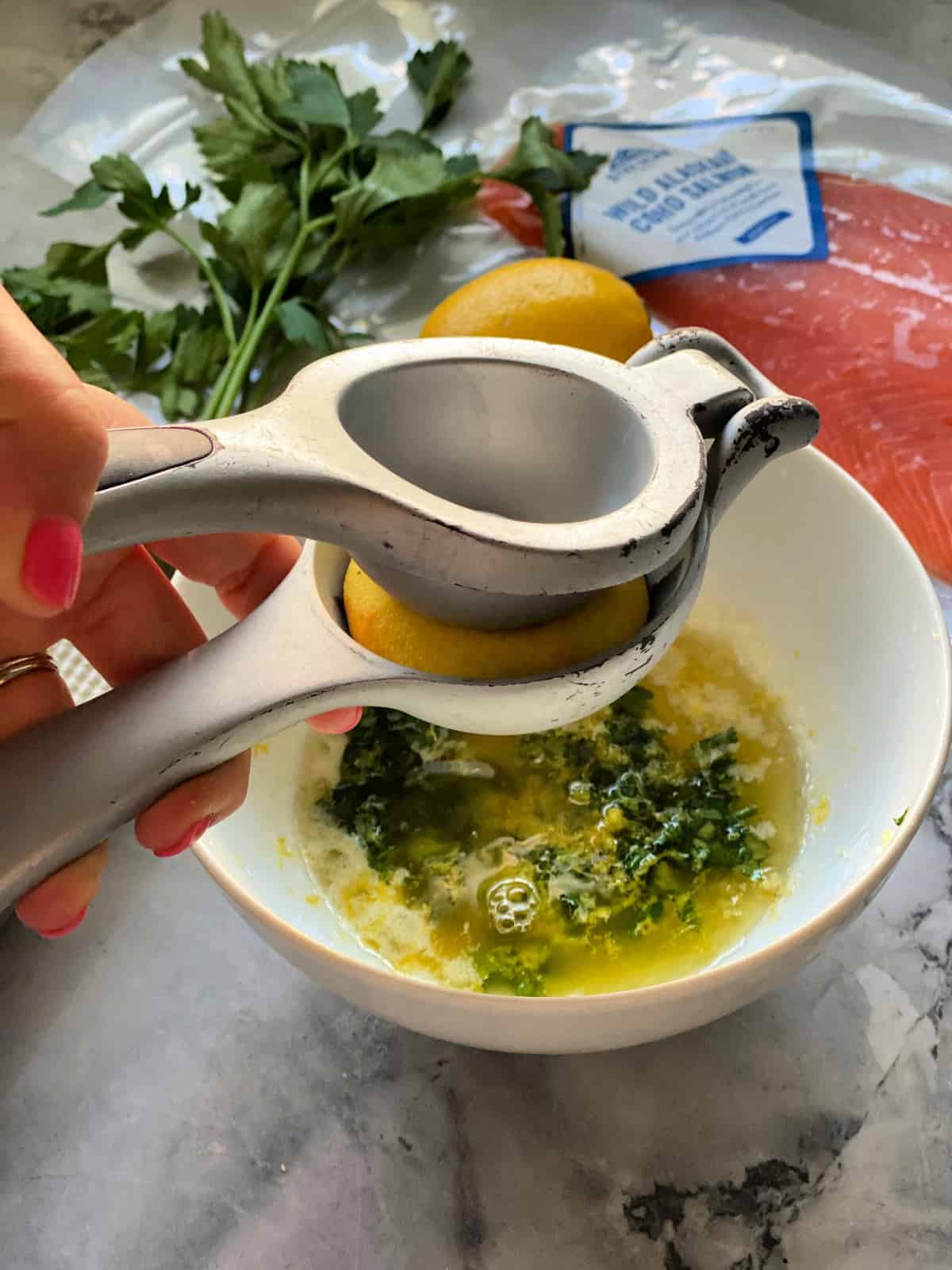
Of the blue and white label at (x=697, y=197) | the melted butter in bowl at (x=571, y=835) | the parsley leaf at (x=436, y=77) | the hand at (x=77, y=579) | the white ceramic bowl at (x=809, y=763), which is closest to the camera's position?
the hand at (x=77, y=579)

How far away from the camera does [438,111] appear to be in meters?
1.28

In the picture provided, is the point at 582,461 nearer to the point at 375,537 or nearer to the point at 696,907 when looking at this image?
the point at 375,537

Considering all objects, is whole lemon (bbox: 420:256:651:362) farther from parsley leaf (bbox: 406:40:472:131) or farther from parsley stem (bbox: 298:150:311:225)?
parsley leaf (bbox: 406:40:472:131)

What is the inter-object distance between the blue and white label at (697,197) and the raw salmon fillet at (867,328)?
24mm

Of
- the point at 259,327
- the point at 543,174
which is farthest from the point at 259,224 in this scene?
the point at 543,174

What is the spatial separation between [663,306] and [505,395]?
0.60 m

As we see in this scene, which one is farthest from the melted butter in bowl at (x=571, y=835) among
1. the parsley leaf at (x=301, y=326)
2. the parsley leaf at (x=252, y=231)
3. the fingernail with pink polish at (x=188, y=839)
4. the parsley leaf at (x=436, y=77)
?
the parsley leaf at (x=436, y=77)

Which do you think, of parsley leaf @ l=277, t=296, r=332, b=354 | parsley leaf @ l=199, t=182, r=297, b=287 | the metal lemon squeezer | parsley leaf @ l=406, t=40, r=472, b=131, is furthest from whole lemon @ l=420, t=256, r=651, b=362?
parsley leaf @ l=406, t=40, r=472, b=131

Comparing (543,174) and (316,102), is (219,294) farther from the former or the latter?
(543,174)

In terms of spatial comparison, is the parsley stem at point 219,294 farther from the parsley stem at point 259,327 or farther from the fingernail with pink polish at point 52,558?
the fingernail with pink polish at point 52,558

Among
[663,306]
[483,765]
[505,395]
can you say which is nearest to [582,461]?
[505,395]

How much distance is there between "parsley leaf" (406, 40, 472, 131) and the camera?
127cm

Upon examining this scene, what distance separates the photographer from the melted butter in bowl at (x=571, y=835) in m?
0.68

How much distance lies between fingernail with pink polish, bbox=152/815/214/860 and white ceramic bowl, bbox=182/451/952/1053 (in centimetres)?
2
